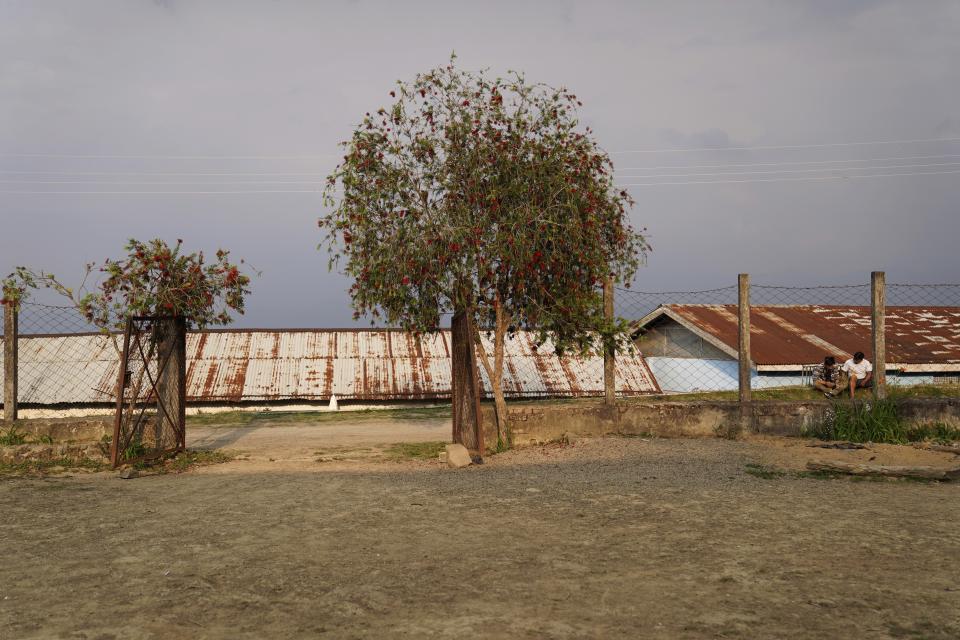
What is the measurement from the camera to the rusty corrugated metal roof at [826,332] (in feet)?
79.1

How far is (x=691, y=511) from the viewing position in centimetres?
751

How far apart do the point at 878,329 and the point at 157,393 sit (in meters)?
10.5

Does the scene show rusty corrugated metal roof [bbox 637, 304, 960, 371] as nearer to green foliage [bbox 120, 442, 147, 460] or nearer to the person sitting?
the person sitting

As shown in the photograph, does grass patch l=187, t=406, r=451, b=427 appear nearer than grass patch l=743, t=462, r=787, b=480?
No

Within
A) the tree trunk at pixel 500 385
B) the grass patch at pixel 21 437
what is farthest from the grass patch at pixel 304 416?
the tree trunk at pixel 500 385

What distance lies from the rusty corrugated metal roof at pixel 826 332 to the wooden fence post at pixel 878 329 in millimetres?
11000

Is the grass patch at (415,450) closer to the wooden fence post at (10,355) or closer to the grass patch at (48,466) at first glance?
the grass patch at (48,466)

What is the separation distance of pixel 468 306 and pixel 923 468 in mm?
6129

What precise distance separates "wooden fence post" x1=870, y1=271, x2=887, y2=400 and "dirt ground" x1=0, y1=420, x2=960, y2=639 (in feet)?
6.11

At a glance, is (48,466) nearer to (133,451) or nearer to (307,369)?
(133,451)

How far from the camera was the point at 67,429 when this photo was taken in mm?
12195

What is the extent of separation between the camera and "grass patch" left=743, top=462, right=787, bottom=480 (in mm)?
9328

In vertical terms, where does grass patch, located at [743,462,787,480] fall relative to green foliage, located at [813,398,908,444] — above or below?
below

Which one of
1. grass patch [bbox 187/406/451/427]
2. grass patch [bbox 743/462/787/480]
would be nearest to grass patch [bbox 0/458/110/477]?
grass patch [bbox 187/406/451/427]
